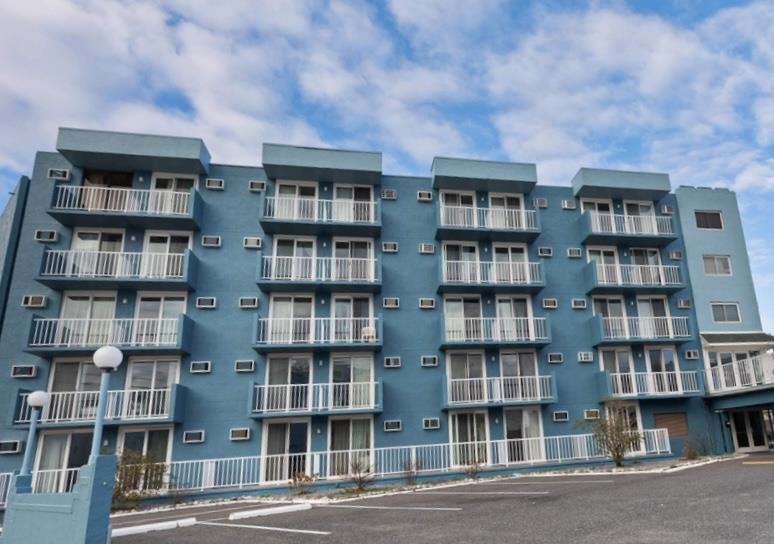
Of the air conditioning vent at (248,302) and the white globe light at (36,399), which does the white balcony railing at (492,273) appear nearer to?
the air conditioning vent at (248,302)

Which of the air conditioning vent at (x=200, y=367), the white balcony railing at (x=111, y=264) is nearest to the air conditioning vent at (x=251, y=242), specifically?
the white balcony railing at (x=111, y=264)

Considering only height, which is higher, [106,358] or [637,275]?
[637,275]

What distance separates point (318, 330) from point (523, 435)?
8822mm

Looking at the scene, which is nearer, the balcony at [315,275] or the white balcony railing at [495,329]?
the balcony at [315,275]

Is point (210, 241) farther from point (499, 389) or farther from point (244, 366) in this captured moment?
point (499, 389)

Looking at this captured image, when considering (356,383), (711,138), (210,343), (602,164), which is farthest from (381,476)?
(711,138)

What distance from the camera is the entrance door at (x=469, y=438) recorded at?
16.2 meters

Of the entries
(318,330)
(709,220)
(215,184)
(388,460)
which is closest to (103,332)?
(215,184)

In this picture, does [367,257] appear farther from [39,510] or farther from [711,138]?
[711,138]

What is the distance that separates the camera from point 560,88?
1617cm

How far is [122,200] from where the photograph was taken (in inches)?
657

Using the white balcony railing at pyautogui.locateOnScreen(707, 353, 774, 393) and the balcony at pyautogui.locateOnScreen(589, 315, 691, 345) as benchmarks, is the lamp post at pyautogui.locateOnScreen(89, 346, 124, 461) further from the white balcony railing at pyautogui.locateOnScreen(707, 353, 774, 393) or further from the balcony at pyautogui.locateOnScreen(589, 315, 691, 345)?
the white balcony railing at pyautogui.locateOnScreen(707, 353, 774, 393)

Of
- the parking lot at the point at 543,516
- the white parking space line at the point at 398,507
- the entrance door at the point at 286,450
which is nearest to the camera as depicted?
the parking lot at the point at 543,516

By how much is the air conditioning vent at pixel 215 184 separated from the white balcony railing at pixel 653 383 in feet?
56.3
